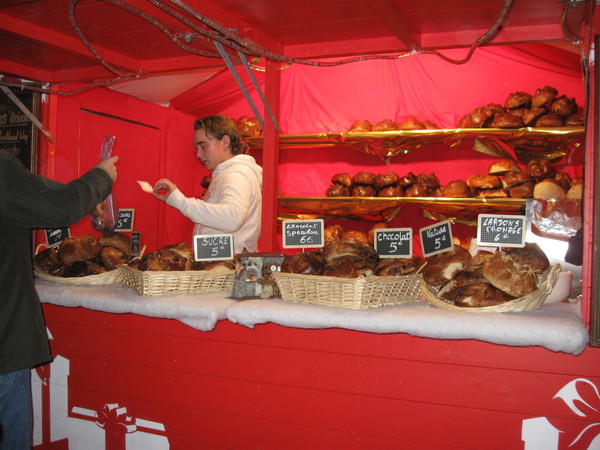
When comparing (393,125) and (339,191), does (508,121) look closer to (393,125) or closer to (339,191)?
(393,125)

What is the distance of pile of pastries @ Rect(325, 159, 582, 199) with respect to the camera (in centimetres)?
441

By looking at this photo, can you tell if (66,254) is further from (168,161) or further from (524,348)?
(168,161)

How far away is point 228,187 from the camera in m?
3.47

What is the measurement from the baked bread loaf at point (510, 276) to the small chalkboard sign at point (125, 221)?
2.36m

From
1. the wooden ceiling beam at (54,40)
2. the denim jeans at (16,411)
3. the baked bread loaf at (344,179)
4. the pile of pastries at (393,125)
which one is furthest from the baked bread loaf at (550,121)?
the denim jeans at (16,411)

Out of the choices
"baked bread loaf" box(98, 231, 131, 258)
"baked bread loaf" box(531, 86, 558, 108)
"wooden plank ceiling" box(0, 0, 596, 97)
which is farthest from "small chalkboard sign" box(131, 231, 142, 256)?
"baked bread loaf" box(531, 86, 558, 108)

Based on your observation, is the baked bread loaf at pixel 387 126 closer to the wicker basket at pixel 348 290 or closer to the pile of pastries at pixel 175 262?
the pile of pastries at pixel 175 262

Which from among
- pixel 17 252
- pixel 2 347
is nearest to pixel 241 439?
pixel 2 347

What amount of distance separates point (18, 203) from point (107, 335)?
0.99 m

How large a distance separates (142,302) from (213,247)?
490 millimetres

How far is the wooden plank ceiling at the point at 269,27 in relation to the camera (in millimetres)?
2957

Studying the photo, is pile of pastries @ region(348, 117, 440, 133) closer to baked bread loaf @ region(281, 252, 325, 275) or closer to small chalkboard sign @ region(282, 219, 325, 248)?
small chalkboard sign @ region(282, 219, 325, 248)

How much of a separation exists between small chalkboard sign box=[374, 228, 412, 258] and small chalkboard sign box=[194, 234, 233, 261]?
80cm

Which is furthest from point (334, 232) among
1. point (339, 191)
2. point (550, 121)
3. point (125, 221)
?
point (125, 221)
